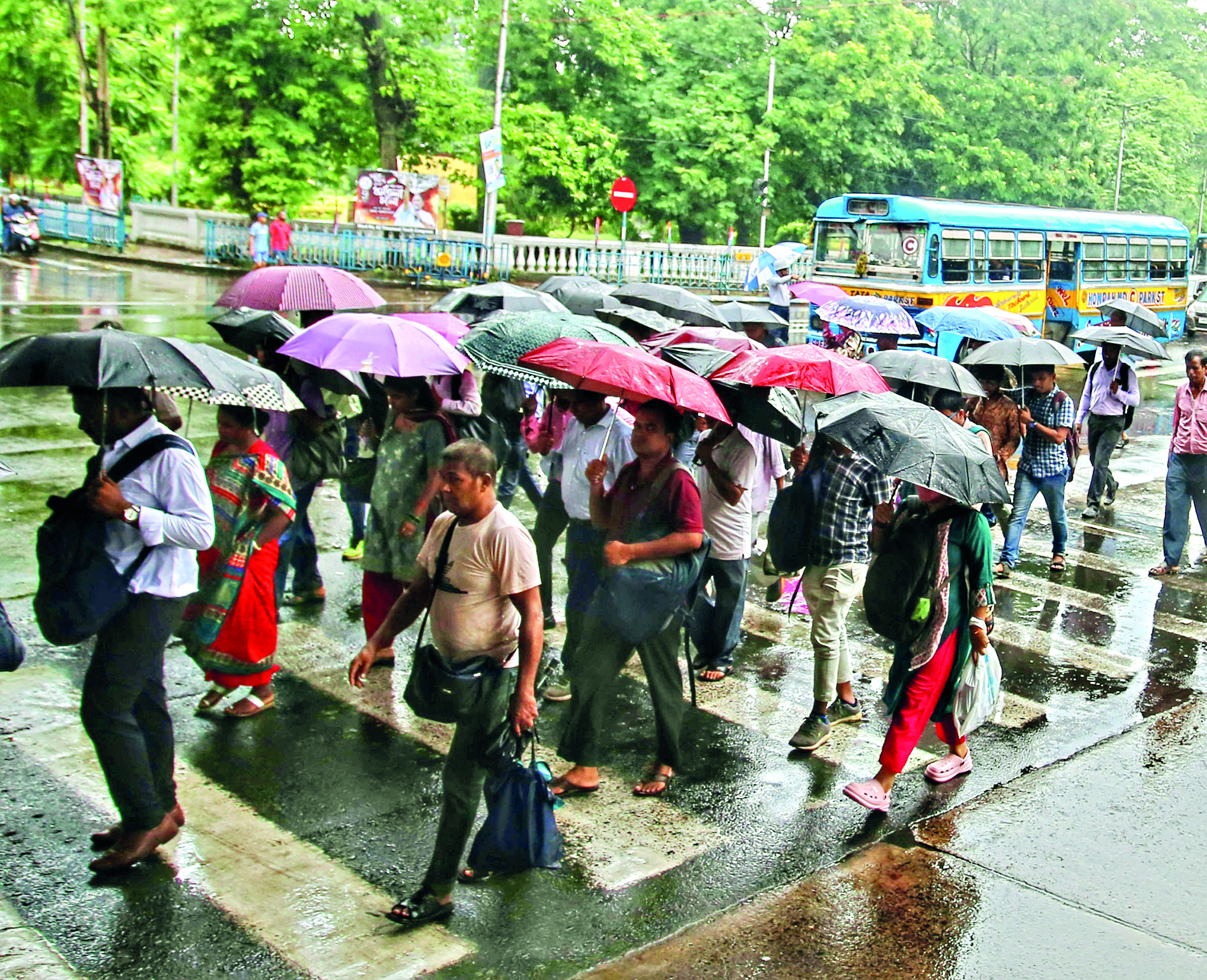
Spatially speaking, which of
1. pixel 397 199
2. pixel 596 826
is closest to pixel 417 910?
pixel 596 826

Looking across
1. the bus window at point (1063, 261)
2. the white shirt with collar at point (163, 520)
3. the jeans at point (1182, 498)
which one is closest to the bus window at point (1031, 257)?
→ the bus window at point (1063, 261)

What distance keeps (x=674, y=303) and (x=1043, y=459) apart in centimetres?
310

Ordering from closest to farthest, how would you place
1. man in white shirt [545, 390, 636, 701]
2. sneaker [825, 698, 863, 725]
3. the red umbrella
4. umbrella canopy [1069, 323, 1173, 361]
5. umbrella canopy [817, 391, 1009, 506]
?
1. umbrella canopy [817, 391, 1009, 506]
2. the red umbrella
3. man in white shirt [545, 390, 636, 701]
4. sneaker [825, 698, 863, 725]
5. umbrella canopy [1069, 323, 1173, 361]

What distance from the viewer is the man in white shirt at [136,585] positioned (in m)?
4.63

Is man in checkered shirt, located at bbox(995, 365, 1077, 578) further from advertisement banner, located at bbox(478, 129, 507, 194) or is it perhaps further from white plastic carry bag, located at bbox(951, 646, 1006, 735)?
advertisement banner, located at bbox(478, 129, 507, 194)

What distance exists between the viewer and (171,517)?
461 centimetres

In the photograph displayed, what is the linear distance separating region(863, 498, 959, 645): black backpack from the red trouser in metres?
0.17

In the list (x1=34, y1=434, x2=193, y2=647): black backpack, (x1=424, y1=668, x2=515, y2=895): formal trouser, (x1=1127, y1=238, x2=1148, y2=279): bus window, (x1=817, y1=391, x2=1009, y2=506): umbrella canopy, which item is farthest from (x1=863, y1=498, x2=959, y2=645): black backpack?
(x1=1127, y1=238, x2=1148, y2=279): bus window

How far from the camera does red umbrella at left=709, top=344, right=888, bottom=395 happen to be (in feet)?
20.8

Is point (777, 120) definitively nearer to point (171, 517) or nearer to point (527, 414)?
point (527, 414)

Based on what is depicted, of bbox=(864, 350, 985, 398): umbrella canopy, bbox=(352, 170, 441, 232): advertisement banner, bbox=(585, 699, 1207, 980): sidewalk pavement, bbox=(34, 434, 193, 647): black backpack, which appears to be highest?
bbox=(352, 170, 441, 232): advertisement banner

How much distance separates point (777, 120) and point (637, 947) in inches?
1357

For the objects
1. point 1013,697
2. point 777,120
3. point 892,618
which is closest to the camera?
point 892,618

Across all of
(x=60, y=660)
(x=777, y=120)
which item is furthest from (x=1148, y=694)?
(x=777, y=120)
